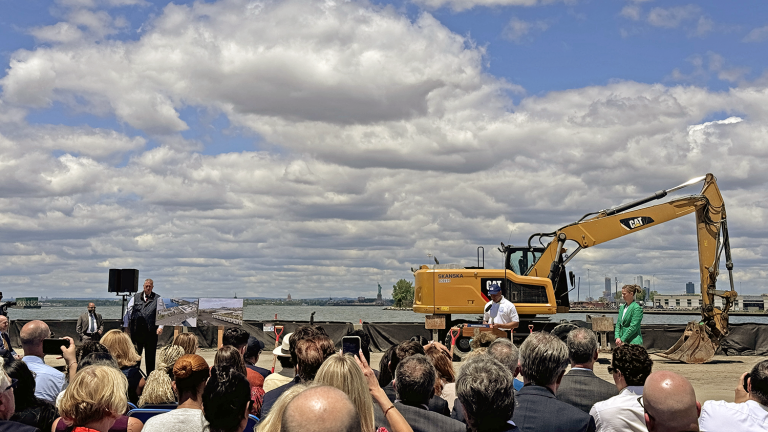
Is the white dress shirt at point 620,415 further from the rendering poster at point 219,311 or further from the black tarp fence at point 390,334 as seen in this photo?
the black tarp fence at point 390,334

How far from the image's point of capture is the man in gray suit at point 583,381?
5073 millimetres

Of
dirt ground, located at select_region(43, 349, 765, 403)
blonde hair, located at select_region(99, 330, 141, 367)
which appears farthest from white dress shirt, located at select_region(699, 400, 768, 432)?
dirt ground, located at select_region(43, 349, 765, 403)

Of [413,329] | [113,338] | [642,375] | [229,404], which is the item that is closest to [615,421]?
[642,375]

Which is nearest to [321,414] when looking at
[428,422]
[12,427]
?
[428,422]

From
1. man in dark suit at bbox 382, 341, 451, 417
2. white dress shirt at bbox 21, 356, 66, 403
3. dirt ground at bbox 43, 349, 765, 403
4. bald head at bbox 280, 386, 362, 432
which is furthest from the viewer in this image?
dirt ground at bbox 43, 349, 765, 403

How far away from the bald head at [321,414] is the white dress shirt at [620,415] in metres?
2.82

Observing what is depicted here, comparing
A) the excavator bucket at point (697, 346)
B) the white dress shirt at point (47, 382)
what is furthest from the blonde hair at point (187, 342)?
the excavator bucket at point (697, 346)

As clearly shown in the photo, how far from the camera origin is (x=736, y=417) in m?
4.22

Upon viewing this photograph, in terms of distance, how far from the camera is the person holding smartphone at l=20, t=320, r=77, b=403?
5.68 m

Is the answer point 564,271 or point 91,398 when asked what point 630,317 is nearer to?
point 564,271

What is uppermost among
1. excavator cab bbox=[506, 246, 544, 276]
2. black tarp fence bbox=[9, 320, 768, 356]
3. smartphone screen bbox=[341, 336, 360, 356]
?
excavator cab bbox=[506, 246, 544, 276]

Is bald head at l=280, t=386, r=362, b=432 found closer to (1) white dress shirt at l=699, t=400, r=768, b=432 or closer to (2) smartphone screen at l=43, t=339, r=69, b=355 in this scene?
(1) white dress shirt at l=699, t=400, r=768, b=432

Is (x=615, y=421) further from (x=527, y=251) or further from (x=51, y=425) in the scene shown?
(x=527, y=251)

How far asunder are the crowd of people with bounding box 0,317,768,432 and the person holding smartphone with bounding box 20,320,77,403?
16mm
